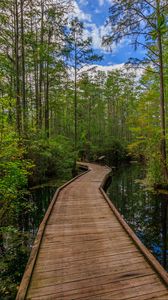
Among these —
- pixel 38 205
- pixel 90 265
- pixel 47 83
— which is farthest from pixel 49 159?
pixel 90 265

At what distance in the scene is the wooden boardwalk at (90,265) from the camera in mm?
2488

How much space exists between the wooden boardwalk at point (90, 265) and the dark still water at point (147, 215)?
110cm

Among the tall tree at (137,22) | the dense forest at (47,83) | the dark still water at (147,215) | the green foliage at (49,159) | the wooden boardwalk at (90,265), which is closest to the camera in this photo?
the wooden boardwalk at (90,265)

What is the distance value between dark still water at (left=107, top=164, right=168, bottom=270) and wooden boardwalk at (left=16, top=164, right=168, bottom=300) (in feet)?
3.62

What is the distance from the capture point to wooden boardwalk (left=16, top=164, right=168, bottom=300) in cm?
249

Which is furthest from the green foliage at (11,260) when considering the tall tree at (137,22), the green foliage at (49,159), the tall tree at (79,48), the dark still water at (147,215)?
the tall tree at (79,48)

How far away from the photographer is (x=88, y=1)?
1235 cm

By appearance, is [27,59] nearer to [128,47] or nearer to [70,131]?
[128,47]

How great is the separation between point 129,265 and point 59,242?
4.67ft

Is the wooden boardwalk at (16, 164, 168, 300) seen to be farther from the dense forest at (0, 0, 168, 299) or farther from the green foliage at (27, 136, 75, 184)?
the green foliage at (27, 136, 75, 184)

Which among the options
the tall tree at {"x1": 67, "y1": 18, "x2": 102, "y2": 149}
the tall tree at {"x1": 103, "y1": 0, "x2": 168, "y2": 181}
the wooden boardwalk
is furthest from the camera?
the tall tree at {"x1": 67, "y1": 18, "x2": 102, "y2": 149}

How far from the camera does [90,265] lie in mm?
3053

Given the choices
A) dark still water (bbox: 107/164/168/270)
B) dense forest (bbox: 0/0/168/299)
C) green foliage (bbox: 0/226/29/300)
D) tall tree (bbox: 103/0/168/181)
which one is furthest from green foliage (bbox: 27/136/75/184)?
tall tree (bbox: 103/0/168/181)

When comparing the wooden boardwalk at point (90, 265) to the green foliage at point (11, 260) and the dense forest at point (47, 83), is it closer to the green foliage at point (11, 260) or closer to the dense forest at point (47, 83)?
the green foliage at point (11, 260)
